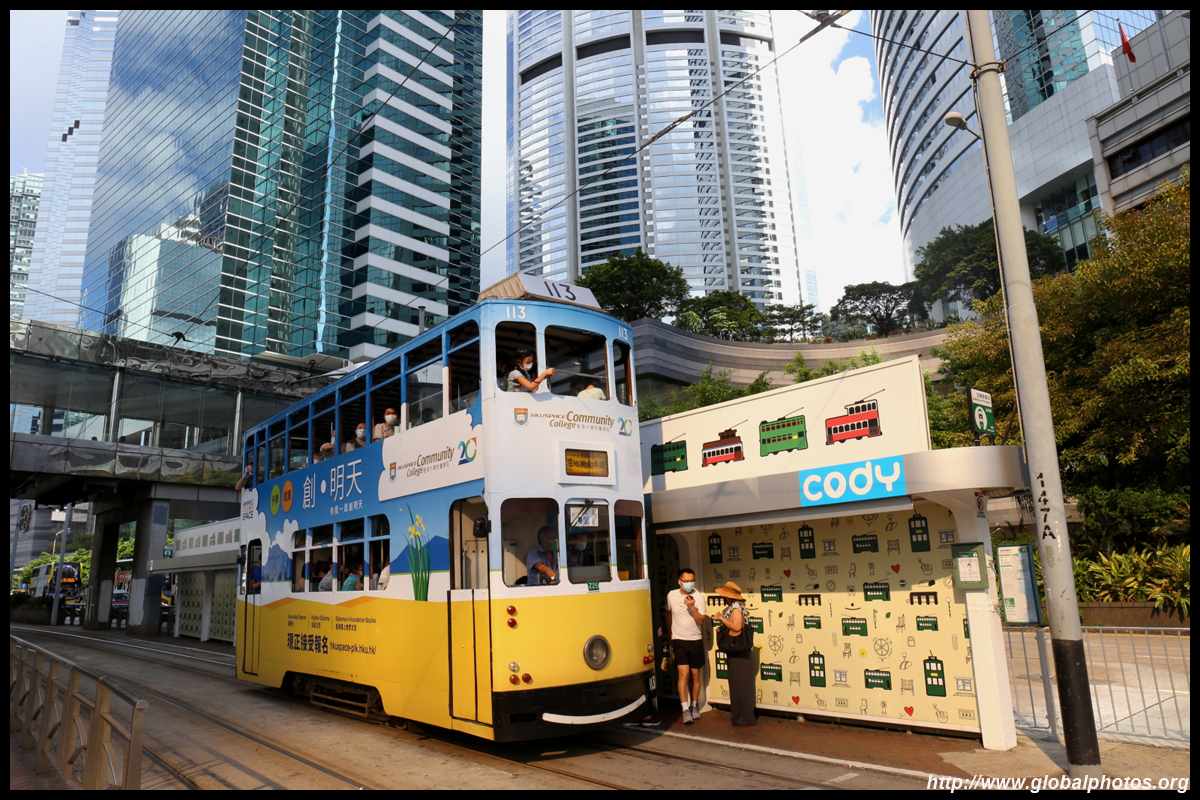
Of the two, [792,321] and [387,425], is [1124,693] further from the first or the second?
[792,321]

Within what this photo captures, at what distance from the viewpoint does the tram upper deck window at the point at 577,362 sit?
8.77 m

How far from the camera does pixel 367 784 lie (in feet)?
22.7

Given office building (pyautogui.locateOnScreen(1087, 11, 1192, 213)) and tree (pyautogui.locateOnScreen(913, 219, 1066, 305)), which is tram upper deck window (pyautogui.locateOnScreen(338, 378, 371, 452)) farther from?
tree (pyautogui.locateOnScreen(913, 219, 1066, 305))

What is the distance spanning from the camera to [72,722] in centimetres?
723

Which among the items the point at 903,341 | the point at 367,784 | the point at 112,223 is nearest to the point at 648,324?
the point at 903,341

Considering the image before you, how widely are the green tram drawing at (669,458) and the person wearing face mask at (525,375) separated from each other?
3.06 metres

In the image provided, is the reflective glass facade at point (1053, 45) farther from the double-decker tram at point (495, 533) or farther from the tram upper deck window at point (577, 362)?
the double-decker tram at point (495, 533)

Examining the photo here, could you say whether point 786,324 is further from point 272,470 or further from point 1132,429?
point 272,470

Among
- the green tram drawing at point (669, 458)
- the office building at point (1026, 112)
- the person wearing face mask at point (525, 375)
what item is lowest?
the green tram drawing at point (669, 458)

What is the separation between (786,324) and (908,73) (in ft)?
140

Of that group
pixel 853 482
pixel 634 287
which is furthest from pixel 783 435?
pixel 634 287

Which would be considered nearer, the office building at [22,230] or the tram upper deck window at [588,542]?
the tram upper deck window at [588,542]

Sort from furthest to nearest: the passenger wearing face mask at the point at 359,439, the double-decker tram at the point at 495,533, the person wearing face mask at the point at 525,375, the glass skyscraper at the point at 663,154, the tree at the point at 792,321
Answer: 1. the glass skyscraper at the point at 663,154
2. the tree at the point at 792,321
3. the passenger wearing face mask at the point at 359,439
4. the person wearing face mask at the point at 525,375
5. the double-decker tram at the point at 495,533

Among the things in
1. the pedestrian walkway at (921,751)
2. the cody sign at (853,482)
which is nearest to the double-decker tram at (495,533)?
the pedestrian walkway at (921,751)
